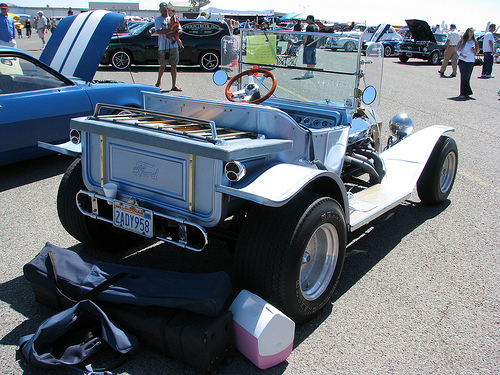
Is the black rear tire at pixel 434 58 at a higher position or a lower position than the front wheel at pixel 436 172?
higher

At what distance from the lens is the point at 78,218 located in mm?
3139

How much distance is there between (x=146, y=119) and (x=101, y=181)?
527 millimetres

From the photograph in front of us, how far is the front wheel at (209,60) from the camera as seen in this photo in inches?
558

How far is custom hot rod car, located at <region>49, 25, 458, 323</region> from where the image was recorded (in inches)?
92.9

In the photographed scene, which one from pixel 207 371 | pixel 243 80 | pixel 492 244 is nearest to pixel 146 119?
pixel 243 80

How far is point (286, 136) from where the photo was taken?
286 centimetres

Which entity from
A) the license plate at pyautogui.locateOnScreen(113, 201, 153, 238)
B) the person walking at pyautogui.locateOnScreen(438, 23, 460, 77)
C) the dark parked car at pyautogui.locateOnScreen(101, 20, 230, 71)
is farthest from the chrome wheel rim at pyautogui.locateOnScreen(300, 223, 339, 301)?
the person walking at pyautogui.locateOnScreen(438, 23, 460, 77)

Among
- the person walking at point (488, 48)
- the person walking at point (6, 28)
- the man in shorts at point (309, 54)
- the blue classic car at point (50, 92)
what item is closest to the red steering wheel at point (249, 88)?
the man in shorts at point (309, 54)

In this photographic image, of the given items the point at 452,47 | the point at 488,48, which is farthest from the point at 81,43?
the point at 452,47

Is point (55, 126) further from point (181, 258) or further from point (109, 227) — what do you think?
point (181, 258)

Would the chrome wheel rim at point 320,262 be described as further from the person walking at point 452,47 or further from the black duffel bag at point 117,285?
the person walking at point 452,47

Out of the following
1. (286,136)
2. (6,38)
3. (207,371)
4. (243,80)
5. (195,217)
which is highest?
(6,38)

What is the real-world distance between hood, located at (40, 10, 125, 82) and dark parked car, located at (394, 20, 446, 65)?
1875cm

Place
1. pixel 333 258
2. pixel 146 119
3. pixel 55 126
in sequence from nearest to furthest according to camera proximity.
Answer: pixel 333 258 < pixel 146 119 < pixel 55 126
